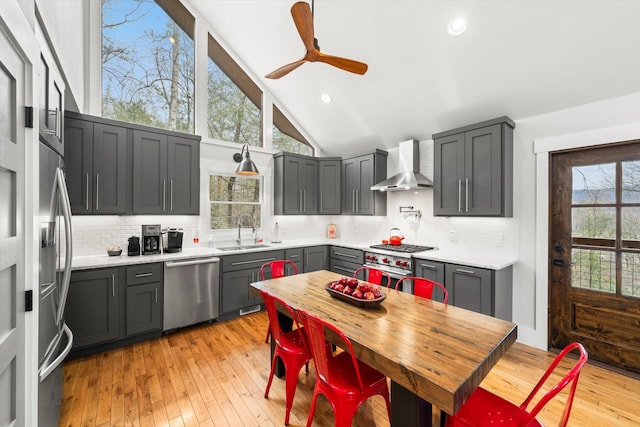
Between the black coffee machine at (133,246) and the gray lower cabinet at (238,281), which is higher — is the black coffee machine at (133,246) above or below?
above

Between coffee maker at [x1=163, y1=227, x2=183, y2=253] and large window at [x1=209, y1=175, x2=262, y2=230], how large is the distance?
2.11 feet

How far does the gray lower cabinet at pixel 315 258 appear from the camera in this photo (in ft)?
14.7

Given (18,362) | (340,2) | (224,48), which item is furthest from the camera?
(224,48)

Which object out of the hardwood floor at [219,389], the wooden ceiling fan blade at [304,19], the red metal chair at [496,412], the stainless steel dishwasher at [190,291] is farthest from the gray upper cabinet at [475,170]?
the stainless steel dishwasher at [190,291]

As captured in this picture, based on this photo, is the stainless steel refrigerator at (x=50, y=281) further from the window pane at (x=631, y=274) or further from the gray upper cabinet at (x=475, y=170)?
the window pane at (x=631, y=274)

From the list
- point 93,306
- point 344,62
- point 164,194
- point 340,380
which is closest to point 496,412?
point 340,380

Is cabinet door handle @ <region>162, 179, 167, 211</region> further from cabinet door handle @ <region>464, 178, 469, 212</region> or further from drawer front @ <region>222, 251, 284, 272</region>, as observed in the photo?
cabinet door handle @ <region>464, 178, 469, 212</region>

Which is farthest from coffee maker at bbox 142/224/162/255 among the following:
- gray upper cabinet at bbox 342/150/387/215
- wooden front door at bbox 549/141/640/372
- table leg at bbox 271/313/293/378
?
wooden front door at bbox 549/141/640/372

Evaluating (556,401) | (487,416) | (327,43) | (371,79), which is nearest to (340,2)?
(327,43)

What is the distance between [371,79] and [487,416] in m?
3.64

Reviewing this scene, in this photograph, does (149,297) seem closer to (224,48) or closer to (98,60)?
(98,60)

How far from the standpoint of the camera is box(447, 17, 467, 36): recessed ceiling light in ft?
8.53

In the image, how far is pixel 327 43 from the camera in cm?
349

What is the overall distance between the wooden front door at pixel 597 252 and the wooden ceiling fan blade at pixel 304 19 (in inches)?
114
